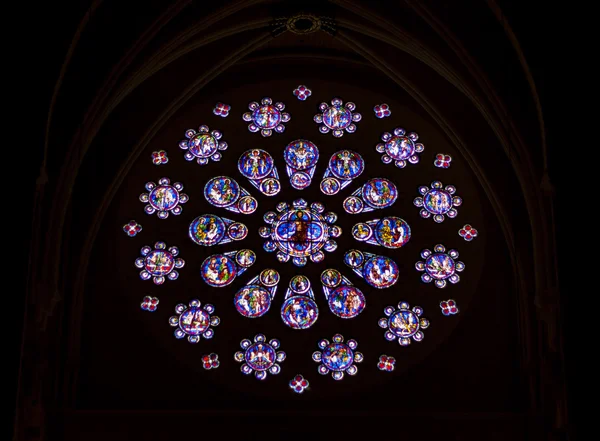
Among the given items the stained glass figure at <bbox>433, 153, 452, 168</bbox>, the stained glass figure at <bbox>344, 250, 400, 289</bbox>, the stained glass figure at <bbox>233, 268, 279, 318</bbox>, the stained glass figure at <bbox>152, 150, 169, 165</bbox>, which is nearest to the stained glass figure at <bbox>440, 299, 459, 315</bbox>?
the stained glass figure at <bbox>344, 250, 400, 289</bbox>

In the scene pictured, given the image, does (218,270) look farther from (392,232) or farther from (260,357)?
(392,232)

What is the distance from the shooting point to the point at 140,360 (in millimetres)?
16562

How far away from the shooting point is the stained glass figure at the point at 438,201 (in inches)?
699

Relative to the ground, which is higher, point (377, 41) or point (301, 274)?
point (377, 41)

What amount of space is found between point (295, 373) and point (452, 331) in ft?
9.84

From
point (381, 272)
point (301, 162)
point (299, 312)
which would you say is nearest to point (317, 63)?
point (301, 162)

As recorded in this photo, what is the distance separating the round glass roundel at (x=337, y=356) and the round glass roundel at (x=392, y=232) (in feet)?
7.23

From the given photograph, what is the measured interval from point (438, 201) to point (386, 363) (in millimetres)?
3387

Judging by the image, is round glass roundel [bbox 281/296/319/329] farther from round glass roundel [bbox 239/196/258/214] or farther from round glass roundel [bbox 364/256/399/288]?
round glass roundel [bbox 239/196/258/214]

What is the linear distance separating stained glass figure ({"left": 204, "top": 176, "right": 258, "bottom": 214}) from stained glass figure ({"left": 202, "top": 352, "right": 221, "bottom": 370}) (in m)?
2.95

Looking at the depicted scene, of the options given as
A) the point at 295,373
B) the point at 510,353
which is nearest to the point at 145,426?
the point at 295,373

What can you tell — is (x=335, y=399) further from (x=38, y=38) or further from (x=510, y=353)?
(x=38, y=38)

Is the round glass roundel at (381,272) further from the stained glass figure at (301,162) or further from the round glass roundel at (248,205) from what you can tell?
the round glass roundel at (248,205)

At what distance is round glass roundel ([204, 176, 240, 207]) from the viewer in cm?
1797
